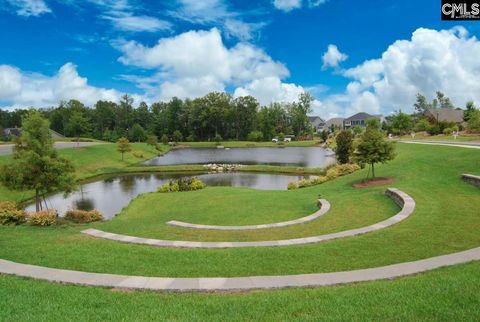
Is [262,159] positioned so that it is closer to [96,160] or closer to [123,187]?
[96,160]

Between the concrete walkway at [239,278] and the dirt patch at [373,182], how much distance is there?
516 inches

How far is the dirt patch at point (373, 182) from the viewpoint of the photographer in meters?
19.8

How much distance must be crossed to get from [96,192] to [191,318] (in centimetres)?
2621

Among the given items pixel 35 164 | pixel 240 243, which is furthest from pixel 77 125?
pixel 240 243

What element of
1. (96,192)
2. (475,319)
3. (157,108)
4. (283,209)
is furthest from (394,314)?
(157,108)

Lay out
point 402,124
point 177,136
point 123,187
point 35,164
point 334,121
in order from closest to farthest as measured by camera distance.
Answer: point 35,164 < point 123,187 < point 402,124 < point 177,136 < point 334,121

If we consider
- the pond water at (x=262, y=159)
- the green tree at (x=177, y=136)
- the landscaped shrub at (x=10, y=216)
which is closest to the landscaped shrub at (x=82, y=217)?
the landscaped shrub at (x=10, y=216)

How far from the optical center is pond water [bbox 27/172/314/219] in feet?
76.2

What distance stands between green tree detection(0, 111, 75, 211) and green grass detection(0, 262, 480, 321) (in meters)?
12.5

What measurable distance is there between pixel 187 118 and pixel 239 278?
10632cm

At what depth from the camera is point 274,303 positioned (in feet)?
17.2

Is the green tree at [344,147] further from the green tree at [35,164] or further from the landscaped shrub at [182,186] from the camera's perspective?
the green tree at [35,164]

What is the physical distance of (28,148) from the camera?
17734 millimetres

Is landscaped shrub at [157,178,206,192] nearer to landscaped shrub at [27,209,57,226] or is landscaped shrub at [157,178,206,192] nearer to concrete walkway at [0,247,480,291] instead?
landscaped shrub at [27,209,57,226]
